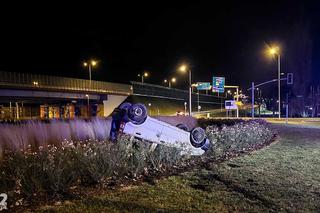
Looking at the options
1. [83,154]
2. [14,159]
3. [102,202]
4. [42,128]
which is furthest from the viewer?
[42,128]

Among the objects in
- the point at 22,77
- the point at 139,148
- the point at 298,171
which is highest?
the point at 22,77

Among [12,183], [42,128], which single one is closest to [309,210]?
[12,183]

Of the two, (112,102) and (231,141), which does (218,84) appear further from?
(231,141)

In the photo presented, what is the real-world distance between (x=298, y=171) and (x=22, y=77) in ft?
175

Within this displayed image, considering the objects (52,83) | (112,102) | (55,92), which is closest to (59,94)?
(55,92)

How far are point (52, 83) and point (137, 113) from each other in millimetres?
53970

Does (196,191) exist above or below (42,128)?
below

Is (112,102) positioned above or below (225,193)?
above

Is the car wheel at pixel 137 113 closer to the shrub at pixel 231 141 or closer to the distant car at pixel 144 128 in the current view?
the distant car at pixel 144 128

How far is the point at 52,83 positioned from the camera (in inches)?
2372

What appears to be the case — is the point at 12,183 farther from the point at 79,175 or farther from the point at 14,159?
the point at 79,175

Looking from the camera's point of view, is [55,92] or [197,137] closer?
[197,137]

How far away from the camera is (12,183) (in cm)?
636

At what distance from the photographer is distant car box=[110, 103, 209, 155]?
9562 mm
